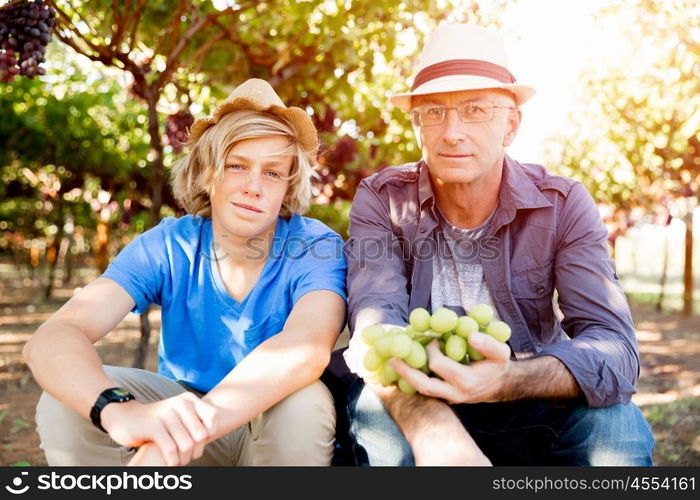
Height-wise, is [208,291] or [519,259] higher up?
[519,259]

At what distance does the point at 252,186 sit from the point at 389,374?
998 mm

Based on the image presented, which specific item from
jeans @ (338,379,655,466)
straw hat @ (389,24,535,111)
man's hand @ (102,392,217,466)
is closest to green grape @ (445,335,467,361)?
jeans @ (338,379,655,466)

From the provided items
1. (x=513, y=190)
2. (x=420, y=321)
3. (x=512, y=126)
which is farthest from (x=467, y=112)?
(x=420, y=321)

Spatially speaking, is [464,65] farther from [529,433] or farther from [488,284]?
[529,433]

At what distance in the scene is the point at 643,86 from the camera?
778 cm

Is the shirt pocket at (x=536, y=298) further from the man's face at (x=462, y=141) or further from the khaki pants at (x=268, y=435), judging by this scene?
the khaki pants at (x=268, y=435)

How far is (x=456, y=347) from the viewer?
2.04 metres

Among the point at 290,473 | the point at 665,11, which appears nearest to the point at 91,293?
the point at 290,473

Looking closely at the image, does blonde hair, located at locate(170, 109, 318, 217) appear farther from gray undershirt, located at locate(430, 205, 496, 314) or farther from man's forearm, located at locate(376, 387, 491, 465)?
man's forearm, located at locate(376, 387, 491, 465)

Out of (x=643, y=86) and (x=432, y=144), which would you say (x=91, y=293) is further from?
(x=643, y=86)

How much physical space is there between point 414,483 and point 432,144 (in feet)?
4.51

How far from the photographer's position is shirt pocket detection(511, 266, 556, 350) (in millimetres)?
2781

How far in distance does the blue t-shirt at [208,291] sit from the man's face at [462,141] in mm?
586

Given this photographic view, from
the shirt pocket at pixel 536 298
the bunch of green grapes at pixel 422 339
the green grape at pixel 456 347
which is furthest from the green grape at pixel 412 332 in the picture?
the shirt pocket at pixel 536 298
